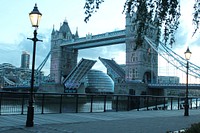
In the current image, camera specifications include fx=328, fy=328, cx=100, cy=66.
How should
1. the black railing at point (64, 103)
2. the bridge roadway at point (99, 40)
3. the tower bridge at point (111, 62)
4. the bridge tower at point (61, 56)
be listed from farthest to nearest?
the bridge tower at point (61, 56), the bridge roadway at point (99, 40), the tower bridge at point (111, 62), the black railing at point (64, 103)

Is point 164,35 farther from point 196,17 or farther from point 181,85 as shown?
point 181,85

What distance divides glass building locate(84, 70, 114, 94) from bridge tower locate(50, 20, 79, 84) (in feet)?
30.3

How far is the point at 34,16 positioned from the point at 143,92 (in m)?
67.7

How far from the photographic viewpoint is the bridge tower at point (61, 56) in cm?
11394

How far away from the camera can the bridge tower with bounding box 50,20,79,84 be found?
11394 centimetres

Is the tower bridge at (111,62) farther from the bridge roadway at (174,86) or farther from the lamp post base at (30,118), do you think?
the lamp post base at (30,118)

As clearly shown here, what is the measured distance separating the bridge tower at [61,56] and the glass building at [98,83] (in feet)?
30.3

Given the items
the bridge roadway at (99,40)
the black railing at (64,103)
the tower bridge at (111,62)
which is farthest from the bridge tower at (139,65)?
the black railing at (64,103)

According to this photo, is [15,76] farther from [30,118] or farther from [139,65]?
[30,118]

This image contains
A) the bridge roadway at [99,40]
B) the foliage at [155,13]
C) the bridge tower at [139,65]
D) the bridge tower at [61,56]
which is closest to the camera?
the foliage at [155,13]

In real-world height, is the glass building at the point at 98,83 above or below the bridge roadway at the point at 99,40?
below

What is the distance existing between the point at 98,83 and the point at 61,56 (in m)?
16.7

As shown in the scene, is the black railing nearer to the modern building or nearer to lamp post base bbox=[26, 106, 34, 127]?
lamp post base bbox=[26, 106, 34, 127]

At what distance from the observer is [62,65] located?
114562 mm
